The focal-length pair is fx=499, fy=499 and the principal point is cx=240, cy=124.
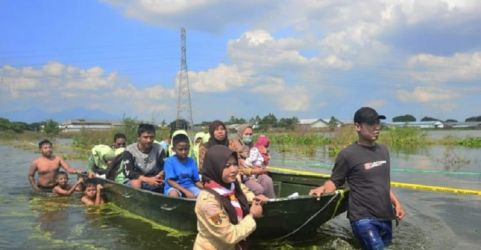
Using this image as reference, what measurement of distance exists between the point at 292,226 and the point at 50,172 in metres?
7.00

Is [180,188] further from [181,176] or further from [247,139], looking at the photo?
[247,139]

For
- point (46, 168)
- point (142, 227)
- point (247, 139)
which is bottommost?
point (142, 227)

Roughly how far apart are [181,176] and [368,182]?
335 cm

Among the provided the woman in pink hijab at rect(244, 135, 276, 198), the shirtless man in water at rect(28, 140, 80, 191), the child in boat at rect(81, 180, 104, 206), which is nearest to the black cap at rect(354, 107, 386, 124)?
the woman in pink hijab at rect(244, 135, 276, 198)

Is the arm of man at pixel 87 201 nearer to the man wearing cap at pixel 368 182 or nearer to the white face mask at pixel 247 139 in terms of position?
the white face mask at pixel 247 139

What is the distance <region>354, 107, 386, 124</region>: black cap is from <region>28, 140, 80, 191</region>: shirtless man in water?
331 inches

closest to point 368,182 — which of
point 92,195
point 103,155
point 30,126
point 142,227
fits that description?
point 142,227

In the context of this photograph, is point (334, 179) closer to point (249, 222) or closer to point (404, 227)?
point (249, 222)

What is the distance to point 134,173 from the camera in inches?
327

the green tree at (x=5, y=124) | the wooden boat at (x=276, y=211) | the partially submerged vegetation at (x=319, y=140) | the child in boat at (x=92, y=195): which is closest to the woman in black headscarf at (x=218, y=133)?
the wooden boat at (x=276, y=211)

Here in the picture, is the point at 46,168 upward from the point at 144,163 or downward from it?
downward

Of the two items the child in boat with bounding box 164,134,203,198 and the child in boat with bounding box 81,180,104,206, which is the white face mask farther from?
the child in boat with bounding box 81,180,104,206

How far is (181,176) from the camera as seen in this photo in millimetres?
7020

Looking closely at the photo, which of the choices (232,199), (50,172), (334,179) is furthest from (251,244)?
(50,172)
